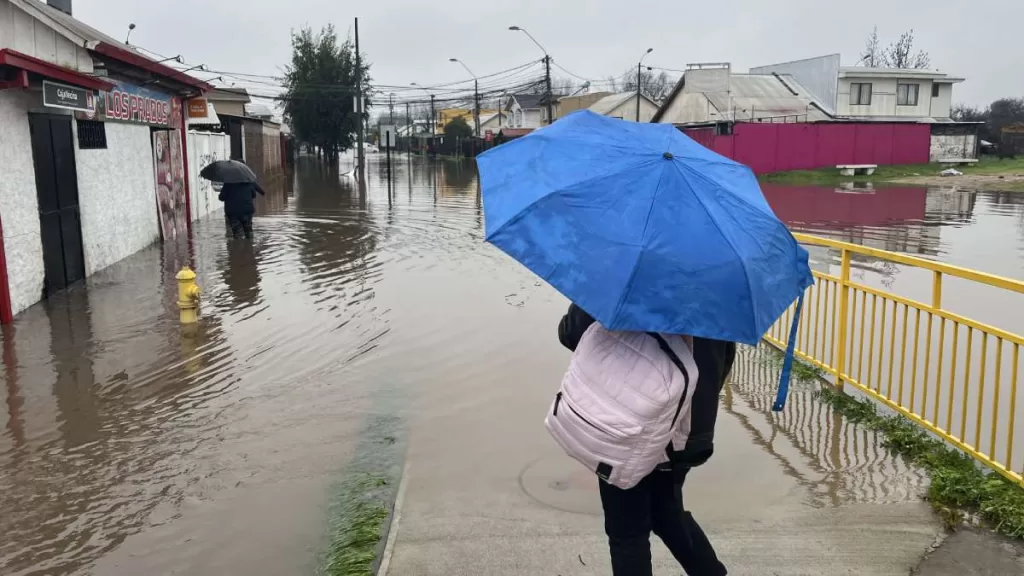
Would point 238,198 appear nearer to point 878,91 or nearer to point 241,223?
point 241,223

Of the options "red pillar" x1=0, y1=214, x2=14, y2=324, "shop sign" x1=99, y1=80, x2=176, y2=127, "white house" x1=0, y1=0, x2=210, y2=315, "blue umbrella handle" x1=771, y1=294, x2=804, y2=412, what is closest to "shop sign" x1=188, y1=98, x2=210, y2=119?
"shop sign" x1=99, y1=80, x2=176, y2=127

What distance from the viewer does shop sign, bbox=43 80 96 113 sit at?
927cm

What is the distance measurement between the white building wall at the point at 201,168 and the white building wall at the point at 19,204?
934cm

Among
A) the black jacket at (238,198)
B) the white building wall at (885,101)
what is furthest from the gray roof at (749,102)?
the black jacket at (238,198)

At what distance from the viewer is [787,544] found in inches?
160

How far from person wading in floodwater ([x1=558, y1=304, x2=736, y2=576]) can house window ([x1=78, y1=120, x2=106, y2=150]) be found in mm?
11048

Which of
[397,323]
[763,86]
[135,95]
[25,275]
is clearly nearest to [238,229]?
[135,95]

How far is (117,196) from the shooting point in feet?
44.1

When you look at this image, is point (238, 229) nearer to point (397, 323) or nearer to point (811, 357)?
point (397, 323)

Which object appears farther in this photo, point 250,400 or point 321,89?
point 321,89

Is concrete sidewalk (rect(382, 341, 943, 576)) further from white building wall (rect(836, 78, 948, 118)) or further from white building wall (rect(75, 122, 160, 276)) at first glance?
white building wall (rect(836, 78, 948, 118))

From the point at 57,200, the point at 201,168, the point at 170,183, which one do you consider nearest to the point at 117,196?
the point at 57,200

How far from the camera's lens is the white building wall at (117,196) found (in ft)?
39.4

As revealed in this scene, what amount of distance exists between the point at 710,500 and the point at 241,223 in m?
13.3
